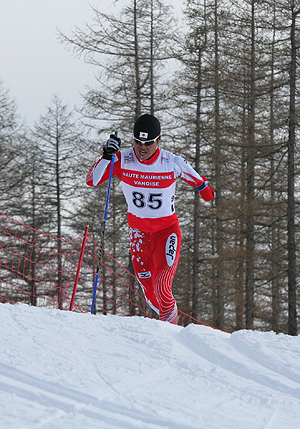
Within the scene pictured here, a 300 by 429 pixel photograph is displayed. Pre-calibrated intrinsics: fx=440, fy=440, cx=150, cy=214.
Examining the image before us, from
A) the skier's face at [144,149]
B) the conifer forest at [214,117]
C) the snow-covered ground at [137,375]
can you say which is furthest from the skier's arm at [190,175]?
the conifer forest at [214,117]

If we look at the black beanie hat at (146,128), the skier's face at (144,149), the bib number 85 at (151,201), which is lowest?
the bib number 85 at (151,201)

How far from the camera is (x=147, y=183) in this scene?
4.86 meters

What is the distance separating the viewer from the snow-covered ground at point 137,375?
211 cm

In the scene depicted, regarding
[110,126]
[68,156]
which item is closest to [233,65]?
[110,126]

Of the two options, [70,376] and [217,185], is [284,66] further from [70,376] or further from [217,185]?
[70,376]

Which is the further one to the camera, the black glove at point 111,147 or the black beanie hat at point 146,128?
the black glove at point 111,147

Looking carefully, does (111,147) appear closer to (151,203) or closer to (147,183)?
(147,183)

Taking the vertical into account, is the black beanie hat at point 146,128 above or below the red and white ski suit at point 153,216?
above

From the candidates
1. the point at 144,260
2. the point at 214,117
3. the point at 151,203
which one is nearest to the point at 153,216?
the point at 151,203

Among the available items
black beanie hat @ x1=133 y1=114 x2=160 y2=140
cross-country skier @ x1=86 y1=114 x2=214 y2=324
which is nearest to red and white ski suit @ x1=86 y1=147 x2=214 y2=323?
cross-country skier @ x1=86 y1=114 x2=214 y2=324

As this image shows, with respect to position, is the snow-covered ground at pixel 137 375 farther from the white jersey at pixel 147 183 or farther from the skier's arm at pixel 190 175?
the skier's arm at pixel 190 175

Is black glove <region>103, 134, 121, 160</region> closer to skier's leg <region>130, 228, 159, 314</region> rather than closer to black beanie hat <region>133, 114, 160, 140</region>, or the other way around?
black beanie hat <region>133, 114, 160, 140</region>

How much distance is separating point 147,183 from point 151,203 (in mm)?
226

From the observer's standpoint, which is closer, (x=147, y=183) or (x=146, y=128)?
(x=146, y=128)
